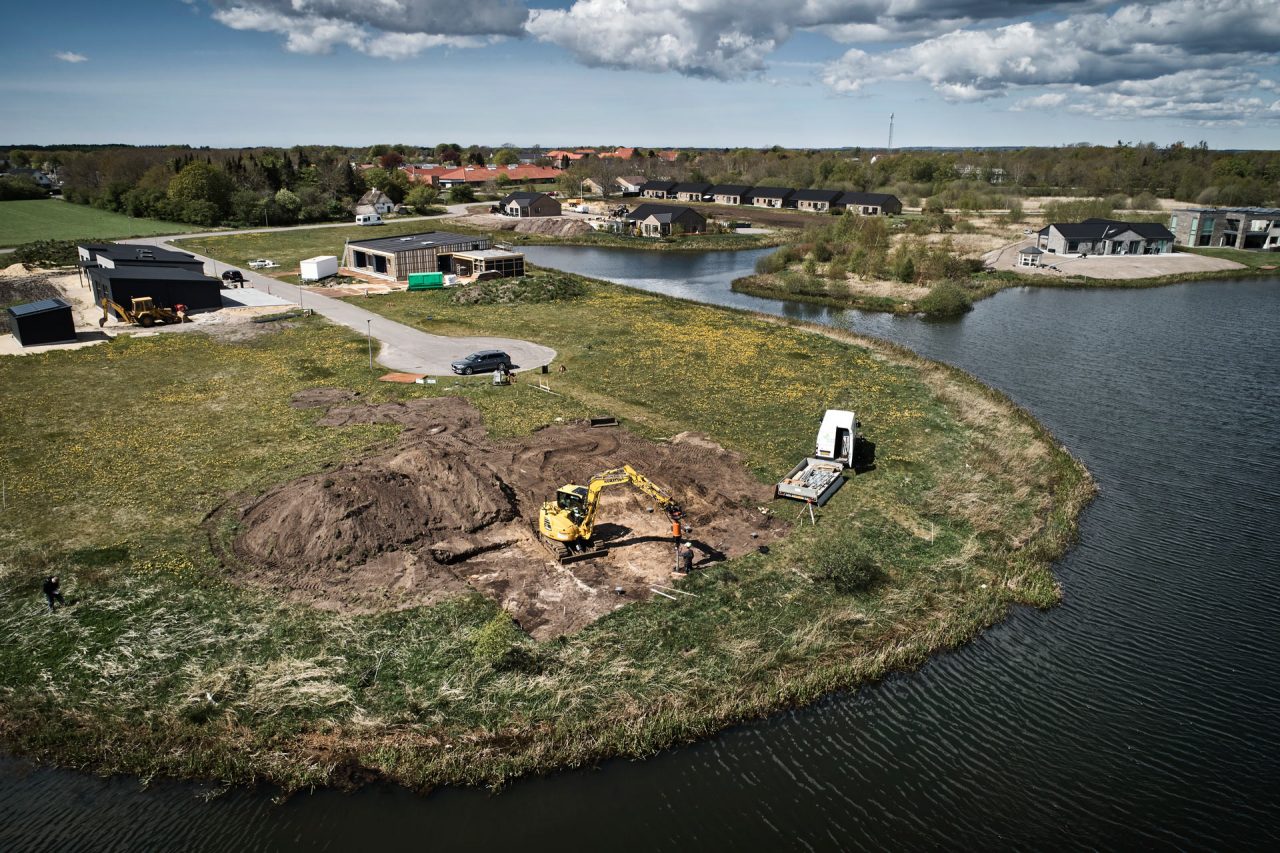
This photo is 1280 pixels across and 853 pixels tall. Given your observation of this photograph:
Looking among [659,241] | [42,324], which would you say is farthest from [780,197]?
[42,324]

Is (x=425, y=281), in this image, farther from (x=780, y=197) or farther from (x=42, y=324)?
(x=780, y=197)

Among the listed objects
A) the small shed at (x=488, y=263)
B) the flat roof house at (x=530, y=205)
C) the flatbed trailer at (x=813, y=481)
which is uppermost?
the flat roof house at (x=530, y=205)

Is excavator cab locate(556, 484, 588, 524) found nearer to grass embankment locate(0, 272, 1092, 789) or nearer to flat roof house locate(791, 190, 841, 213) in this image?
grass embankment locate(0, 272, 1092, 789)

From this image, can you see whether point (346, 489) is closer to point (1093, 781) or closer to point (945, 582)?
point (945, 582)

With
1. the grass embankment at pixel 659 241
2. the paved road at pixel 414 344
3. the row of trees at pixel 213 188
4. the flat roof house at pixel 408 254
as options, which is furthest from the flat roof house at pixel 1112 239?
the row of trees at pixel 213 188

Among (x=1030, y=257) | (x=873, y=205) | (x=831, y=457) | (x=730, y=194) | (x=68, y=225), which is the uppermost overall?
(x=730, y=194)

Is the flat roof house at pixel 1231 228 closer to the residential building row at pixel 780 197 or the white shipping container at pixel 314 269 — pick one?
the residential building row at pixel 780 197

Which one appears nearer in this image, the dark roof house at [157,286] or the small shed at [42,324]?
the small shed at [42,324]

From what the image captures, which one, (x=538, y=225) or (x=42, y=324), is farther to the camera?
(x=538, y=225)
